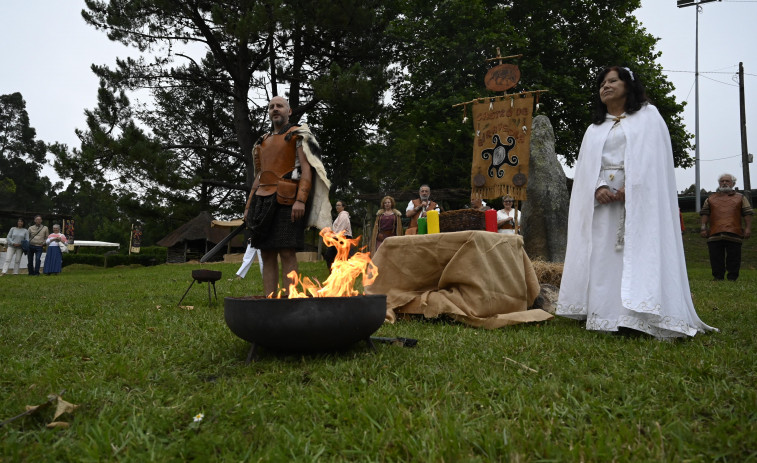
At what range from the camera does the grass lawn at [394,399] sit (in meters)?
1.80

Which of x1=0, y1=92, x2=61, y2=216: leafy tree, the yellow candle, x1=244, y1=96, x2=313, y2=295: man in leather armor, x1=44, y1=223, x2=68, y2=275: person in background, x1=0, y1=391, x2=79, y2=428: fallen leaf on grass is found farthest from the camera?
x1=0, y1=92, x2=61, y2=216: leafy tree

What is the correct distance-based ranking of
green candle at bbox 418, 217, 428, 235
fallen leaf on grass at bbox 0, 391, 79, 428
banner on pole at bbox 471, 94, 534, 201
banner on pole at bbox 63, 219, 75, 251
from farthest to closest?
1. banner on pole at bbox 63, 219, 75, 251
2. banner on pole at bbox 471, 94, 534, 201
3. green candle at bbox 418, 217, 428, 235
4. fallen leaf on grass at bbox 0, 391, 79, 428

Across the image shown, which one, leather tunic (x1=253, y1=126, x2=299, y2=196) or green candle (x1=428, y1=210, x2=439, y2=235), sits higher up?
leather tunic (x1=253, y1=126, x2=299, y2=196)

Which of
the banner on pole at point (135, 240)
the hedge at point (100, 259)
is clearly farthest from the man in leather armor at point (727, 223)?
the banner on pole at point (135, 240)

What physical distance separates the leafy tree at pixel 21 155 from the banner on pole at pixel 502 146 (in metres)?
54.1

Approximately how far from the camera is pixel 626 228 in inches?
157

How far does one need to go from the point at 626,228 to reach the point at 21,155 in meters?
62.3

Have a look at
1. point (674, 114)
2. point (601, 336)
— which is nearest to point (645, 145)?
point (601, 336)

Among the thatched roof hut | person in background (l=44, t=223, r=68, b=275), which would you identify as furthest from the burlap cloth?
the thatched roof hut

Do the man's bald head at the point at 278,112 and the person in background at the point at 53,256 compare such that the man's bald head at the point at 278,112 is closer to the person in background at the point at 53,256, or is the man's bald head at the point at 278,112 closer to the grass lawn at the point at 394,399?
the grass lawn at the point at 394,399

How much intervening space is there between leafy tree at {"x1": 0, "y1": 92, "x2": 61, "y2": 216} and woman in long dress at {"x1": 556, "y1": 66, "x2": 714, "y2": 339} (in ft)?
189

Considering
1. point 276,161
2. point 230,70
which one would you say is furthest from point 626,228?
point 230,70

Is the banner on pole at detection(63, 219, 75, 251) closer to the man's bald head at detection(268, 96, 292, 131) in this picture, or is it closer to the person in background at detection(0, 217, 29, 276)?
the person in background at detection(0, 217, 29, 276)

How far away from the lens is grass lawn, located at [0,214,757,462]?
1.80 m
